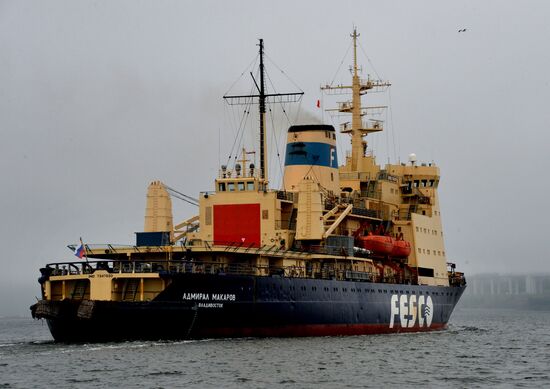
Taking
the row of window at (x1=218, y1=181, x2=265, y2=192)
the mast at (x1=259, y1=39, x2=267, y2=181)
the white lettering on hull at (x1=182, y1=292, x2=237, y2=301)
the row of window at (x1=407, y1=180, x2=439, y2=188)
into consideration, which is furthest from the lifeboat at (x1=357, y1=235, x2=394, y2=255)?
the white lettering on hull at (x1=182, y1=292, x2=237, y2=301)

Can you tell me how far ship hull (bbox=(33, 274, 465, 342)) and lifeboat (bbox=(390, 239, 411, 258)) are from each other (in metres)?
4.61

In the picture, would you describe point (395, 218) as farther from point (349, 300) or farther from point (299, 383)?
point (299, 383)

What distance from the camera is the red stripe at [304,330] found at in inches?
1603

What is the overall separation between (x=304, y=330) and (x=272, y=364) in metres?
10.5

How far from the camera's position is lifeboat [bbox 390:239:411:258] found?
52.6m

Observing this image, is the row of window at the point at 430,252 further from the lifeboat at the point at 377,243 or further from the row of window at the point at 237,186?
Result: the row of window at the point at 237,186

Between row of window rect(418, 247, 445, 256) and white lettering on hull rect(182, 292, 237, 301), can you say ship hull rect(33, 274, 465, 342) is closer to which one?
white lettering on hull rect(182, 292, 237, 301)

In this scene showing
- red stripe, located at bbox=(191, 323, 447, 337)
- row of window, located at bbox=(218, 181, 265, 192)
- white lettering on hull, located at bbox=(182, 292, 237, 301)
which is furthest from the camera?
row of window, located at bbox=(218, 181, 265, 192)

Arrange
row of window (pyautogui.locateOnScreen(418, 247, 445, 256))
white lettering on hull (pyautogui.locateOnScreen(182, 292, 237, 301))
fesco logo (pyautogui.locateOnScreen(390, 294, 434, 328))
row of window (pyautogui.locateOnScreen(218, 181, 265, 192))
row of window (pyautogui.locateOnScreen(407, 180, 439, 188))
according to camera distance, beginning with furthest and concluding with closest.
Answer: row of window (pyautogui.locateOnScreen(407, 180, 439, 188))
row of window (pyautogui.locateOnScreen(418, 247, 445, 256))
fesco logo (pyautogui.locateOnScreen(390, 294, 434, 328))
row of window (pyautogui.locateOnScreen(218, 181, 265, 192))
white lettering on hull (pyautogui.locateOnScreen(182, 292, 237, 301))

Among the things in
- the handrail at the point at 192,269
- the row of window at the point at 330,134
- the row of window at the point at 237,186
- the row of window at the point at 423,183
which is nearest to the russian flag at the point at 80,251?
the handrail at the point at 192,269

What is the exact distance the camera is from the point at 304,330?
43906mm

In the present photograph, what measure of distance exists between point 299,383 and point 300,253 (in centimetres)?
1638

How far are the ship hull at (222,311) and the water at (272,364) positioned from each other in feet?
2.42

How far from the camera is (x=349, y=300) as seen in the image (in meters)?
47.2
